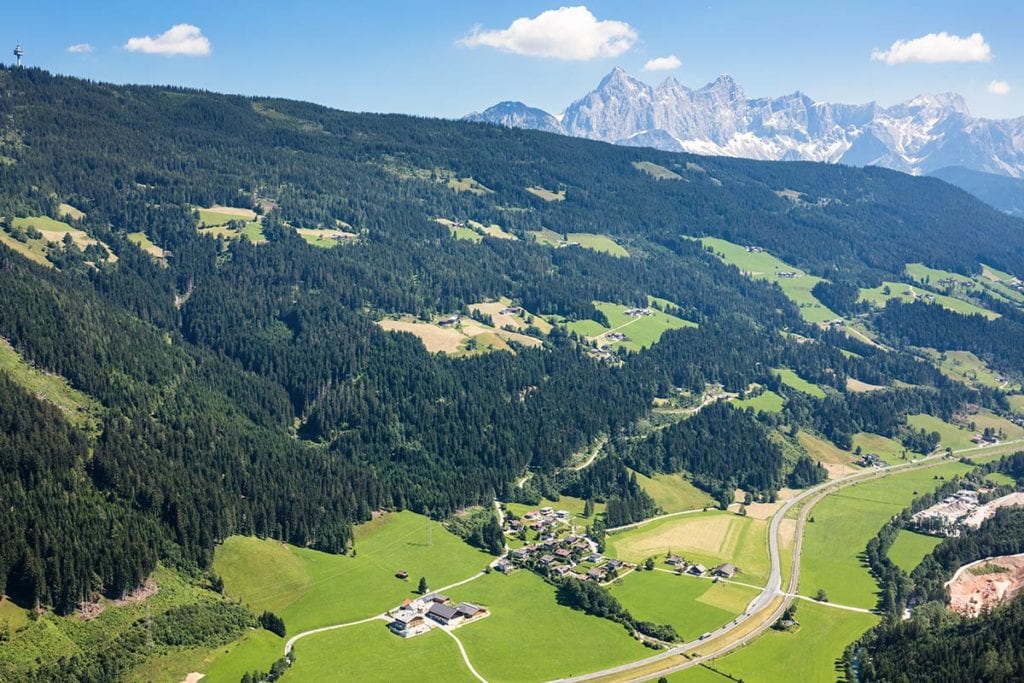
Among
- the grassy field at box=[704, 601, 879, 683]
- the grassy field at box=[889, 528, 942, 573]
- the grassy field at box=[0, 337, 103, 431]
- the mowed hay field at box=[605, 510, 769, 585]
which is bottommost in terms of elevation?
the grassy field at box=[704, 601, 879, 683]

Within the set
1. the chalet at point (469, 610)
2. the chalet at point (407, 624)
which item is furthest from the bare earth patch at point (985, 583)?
the chalet at point (407, 624)

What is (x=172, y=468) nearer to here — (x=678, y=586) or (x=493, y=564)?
(x=493, y=564)

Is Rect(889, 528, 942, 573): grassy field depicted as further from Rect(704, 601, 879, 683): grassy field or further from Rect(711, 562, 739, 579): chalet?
Rect(711, 562, 739, 579): chalet

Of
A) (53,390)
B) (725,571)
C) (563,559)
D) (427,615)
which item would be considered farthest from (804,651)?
(53,390)

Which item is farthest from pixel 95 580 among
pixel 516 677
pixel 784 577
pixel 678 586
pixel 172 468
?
pixel 784 577

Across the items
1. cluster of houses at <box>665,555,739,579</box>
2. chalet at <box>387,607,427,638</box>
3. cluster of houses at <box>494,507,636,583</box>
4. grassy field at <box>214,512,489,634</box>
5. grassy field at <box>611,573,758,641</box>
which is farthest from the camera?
cluster of houses at <box>665,555,739,579</box>

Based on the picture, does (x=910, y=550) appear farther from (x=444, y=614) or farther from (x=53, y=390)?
(x=53, y=390)

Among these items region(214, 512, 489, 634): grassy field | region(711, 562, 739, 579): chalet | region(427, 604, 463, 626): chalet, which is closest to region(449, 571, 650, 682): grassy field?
region(427, 604, 463, 626): chalet
